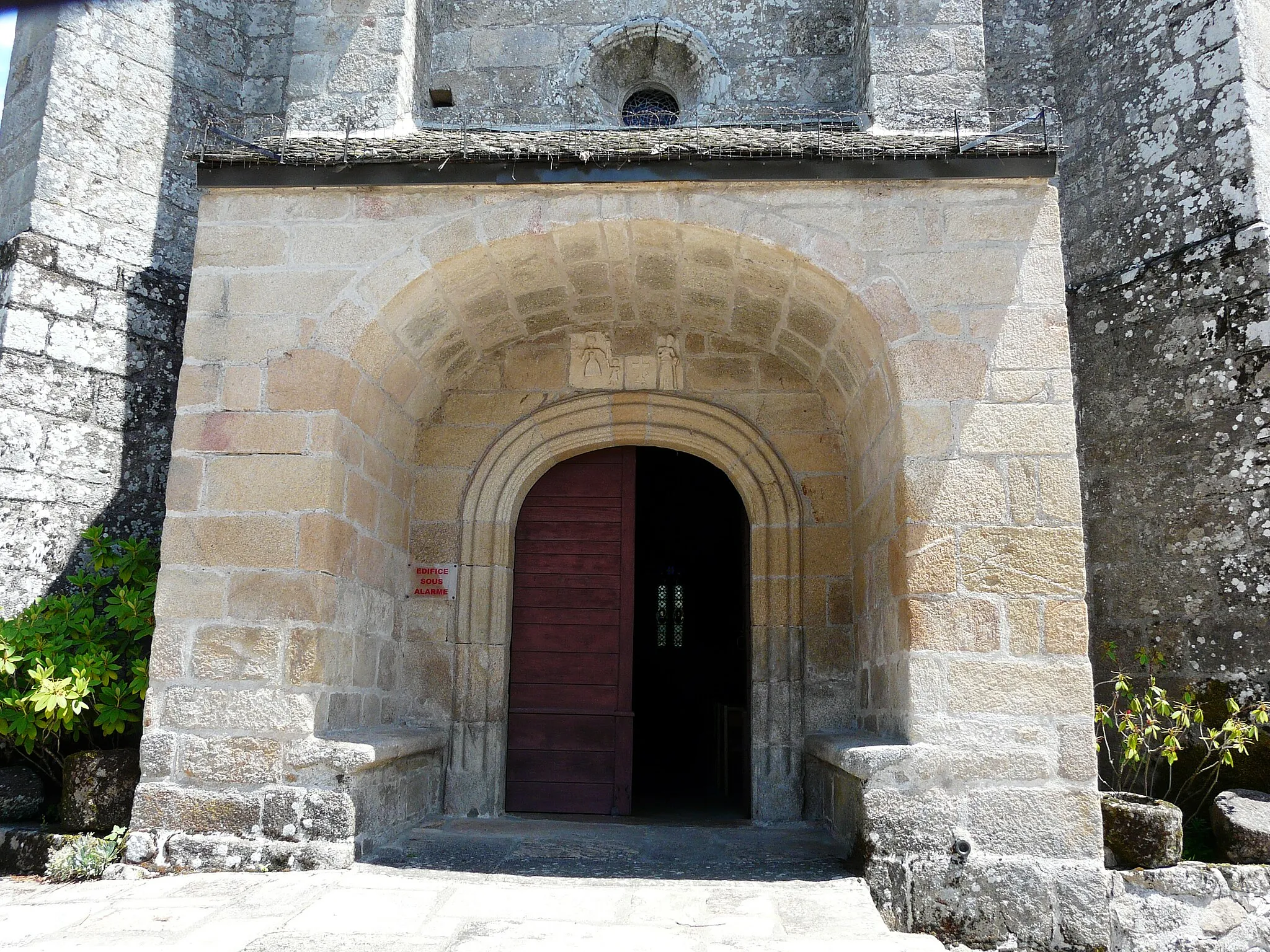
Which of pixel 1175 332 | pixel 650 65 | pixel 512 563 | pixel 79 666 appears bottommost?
pixel 79 666

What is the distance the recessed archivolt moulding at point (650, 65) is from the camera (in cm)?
594

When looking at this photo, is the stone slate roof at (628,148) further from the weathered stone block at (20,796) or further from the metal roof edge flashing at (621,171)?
the weathered stone block at (20,796)

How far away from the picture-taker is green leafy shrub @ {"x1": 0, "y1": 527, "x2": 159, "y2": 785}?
4281mm

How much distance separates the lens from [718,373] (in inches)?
223

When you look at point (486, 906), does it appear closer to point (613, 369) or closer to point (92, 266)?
point (613, 369)

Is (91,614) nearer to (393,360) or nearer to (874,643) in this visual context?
(393,360)

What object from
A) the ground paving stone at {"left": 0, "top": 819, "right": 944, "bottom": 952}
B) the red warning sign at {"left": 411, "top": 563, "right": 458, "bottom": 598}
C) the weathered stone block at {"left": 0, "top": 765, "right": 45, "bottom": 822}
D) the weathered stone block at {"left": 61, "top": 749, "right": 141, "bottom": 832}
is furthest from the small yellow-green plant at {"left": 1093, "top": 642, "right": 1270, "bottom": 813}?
the weathered stone block at {"left": 0, "top": 765, "right": 45, "bottom": 822}

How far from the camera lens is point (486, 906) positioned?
355cm

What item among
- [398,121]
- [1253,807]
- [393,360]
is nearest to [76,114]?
[398,121]

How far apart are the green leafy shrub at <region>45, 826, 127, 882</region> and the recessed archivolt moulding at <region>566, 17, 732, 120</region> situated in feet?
14.7

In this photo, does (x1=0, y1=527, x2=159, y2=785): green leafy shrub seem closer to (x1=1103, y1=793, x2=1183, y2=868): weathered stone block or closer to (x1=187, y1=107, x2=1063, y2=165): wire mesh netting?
(x1=187, y1=107, x2=1063, y2=165): wire mesh netting

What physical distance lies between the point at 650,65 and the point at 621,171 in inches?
80.0

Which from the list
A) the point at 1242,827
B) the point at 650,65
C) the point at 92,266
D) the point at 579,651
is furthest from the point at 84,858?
the point at 650,65

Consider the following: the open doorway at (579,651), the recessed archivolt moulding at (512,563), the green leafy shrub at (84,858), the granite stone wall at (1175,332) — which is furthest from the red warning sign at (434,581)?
the granite stone wall at (1175,332)
